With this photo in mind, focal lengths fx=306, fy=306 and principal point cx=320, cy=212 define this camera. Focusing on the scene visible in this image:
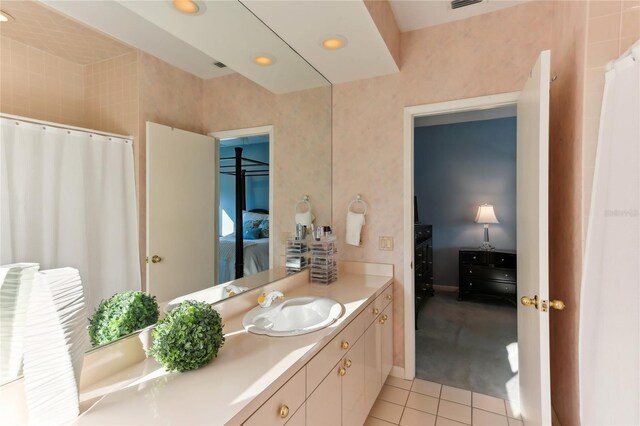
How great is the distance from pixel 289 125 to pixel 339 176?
2.09 feet

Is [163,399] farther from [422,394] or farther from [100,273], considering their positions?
[422,394]

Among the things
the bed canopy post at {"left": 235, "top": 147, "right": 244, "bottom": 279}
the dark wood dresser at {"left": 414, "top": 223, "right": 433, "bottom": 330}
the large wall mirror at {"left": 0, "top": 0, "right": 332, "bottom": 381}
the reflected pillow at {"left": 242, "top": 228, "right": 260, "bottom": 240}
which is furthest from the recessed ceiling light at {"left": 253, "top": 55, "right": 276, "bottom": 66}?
the dark wood dresser at {"left": 414, "top": 223, "right": 433, "bottom": 330}

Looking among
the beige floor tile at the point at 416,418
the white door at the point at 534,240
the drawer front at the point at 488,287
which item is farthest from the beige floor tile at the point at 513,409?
the drawer front at the point at 488,287

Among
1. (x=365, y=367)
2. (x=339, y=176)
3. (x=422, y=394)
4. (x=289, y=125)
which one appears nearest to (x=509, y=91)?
(x=339, y=176)

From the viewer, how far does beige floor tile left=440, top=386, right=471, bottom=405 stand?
210 centimetres

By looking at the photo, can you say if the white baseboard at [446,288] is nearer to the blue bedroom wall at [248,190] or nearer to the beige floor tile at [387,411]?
the beige floor tile at [387,411]

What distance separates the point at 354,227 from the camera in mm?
2359

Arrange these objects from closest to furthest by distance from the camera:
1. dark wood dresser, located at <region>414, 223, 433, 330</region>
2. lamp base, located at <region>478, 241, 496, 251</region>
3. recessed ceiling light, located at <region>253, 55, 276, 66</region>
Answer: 1. recessed ceiling light, located at <region>253, 55, 276, 66</region>
2. dark wood dresser, located at <region>414, 223, 433, 330</region>
3. lamp base, located at <region>478, 241, 496, 251</region>

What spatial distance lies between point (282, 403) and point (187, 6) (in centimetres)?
156

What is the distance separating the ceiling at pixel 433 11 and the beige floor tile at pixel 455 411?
263 cm

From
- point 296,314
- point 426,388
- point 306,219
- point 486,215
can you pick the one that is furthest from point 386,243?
point 486,215

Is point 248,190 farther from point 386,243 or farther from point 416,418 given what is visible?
point 416,418

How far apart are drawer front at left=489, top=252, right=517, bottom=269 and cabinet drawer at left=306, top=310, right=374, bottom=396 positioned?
3145 mm

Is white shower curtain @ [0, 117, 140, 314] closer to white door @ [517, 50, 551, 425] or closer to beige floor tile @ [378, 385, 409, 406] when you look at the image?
white door @ [517, 50, 551, 425]
